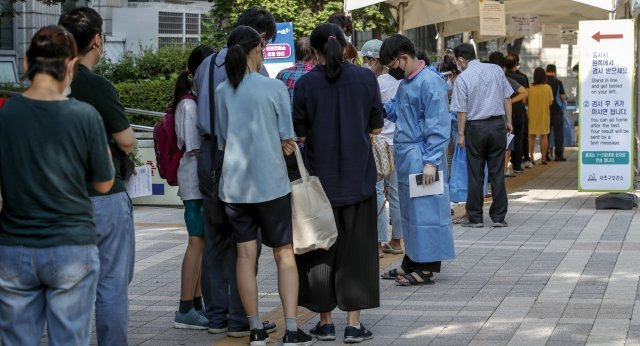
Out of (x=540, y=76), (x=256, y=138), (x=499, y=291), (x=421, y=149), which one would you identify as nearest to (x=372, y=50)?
(x=421, y=149)

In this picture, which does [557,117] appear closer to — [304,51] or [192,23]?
[192,23]

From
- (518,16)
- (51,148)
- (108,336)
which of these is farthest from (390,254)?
(518,16)

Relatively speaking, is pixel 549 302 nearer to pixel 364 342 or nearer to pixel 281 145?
pixel 364 342

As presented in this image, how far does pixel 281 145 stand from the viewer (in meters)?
6.62

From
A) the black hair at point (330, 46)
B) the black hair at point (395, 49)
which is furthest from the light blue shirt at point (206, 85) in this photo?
the black hair at point (395, 49)

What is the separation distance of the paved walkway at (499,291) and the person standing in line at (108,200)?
145 centimetres

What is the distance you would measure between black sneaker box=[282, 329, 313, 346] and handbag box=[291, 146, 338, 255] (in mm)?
462

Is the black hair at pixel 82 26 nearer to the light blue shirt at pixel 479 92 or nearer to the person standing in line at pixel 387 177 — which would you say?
the person standing in line at pixel 387 177

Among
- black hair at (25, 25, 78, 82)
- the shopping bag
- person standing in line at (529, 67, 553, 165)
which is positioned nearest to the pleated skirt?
black hair at (25, 25, 78, 82)

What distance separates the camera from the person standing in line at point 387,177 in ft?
33.6

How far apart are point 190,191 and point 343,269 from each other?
99cm

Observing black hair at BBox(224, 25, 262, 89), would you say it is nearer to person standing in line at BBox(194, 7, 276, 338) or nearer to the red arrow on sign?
person standing in line at BBox(194, 7, 276, 338)

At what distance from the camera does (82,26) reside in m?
5.51

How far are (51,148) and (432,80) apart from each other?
4252 mm
